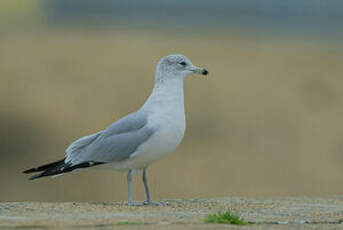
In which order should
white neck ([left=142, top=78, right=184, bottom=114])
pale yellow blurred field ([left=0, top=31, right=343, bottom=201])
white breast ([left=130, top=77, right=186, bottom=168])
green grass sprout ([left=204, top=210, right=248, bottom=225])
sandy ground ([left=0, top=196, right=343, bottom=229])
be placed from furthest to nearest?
pale yellow blurred field ([left=0, top=31, right=343, bottom=201]), white neck ([left=142, top=78, right=184, bottom=114]), white breast ([left=130, top=77, right=186, bottom=168]), green grass sprout ([left=204, top=210, right=248, bottom=225]), sandy ground ([left=0, top=196, right=343, bottom=229])

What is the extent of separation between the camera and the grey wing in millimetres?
7422

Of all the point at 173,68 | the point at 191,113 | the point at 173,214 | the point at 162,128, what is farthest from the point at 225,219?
the point at 191,113

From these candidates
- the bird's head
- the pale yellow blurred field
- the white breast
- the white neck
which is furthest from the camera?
the pale yellow blurred field

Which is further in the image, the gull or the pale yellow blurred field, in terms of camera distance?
the pale yellow blurred field

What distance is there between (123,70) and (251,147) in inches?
190

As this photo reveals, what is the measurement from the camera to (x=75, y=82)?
759 inches

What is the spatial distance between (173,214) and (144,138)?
1.00 metres

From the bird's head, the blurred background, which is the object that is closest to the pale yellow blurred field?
the blurred background

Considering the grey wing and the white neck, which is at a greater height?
the white neck

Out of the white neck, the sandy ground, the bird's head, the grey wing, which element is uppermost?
the bird's head

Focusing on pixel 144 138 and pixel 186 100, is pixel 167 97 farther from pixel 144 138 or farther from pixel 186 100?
pixel 186 100

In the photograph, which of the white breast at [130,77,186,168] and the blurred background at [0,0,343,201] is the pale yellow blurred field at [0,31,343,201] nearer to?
the blurred background at [0,0,343,201]

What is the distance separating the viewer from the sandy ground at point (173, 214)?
5.91 metres

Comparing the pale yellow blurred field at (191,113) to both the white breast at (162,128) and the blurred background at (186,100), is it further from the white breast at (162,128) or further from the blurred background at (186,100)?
the white breast at (162,128)
